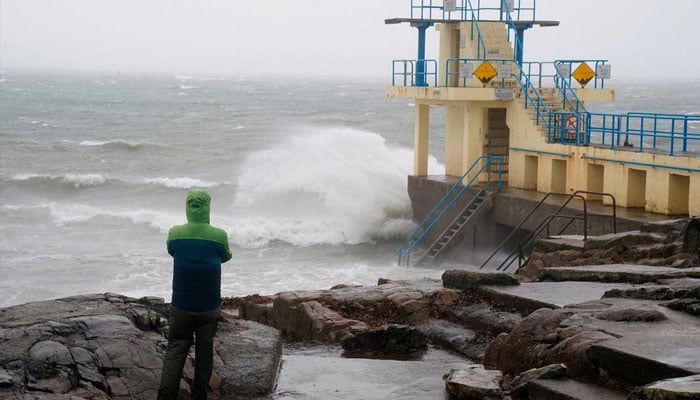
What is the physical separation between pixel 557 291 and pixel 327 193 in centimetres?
2223

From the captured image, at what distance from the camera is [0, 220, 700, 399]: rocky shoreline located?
742 centimetres

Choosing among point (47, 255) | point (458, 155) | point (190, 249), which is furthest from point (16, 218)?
point (190, 249)

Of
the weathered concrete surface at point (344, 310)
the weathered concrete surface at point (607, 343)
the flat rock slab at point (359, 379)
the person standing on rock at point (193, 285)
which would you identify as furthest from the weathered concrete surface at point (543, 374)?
the weathered concrete surface at point (344, 310)

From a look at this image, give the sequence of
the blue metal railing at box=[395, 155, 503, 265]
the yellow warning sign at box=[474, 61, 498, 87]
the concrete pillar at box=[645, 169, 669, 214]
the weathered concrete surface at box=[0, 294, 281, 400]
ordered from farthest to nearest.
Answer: the blue metal railing at box=[395, 155, 503, 265]
the yellow warning sign at box=[474, 61, 498, 87]
the concrete pillar at box=[645, 169, 669, 214]
the weathered concrete surface at box=[0, 294, 281, 400]

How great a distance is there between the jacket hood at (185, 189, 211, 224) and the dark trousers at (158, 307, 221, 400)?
68 cm

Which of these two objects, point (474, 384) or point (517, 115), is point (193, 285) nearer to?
point (474, 384)

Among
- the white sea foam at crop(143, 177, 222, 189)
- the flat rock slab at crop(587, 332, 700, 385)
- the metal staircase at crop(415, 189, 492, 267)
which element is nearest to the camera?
the flat rock slab at crop(587, 332, 700, 385)

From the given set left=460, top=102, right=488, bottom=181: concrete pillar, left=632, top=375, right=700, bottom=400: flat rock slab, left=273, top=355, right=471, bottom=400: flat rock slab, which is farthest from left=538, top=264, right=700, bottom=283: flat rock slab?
left=460, top=102, right=488, bottom=181: concrete pillar

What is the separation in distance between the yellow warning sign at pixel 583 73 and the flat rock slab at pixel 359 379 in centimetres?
1650

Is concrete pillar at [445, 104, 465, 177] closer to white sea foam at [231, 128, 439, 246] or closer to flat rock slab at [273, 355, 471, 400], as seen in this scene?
white sea foam at [231, 128, 439, 246]

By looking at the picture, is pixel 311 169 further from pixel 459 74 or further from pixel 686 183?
pixel 686 183

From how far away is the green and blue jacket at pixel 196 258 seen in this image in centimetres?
740

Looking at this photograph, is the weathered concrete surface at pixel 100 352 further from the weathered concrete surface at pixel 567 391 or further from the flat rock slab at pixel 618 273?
the flat rock slab at pixel 618 273

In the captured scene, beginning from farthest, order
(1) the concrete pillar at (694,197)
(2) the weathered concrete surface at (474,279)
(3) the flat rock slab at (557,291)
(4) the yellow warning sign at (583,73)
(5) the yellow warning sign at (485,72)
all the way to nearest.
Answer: (4) the yellow warning sign at (583,73)
(5) the yellow warning sign at (485,72)
(1) the concrete pillar at (694,197)
(2) the weathered concrete surface at (474,279)
(3) the flat rock slab at (557,291)
